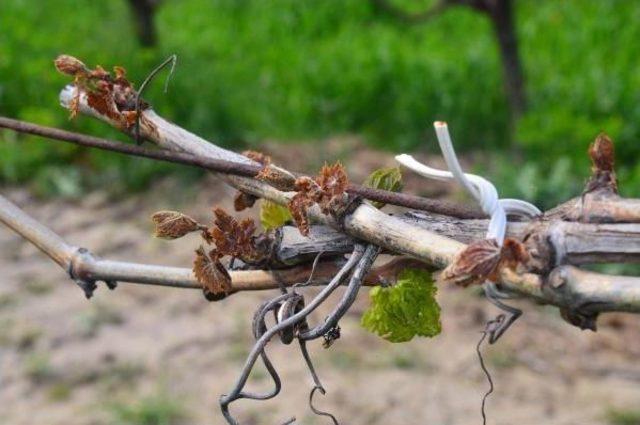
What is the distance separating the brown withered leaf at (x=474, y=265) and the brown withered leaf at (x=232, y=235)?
28 cm

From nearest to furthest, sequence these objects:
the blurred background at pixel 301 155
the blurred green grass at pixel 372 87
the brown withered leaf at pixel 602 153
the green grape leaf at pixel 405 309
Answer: the brown withered leaf at pixel 602 153, the green grape leaf at pixel 405 309, the blurred background at pixel 301 155, the blurred green grass at pixel 372 87

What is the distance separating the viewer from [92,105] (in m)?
1.06

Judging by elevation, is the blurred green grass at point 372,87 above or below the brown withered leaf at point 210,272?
below

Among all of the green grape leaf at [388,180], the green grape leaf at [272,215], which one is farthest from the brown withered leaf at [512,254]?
the green grape leaf at [272,215]

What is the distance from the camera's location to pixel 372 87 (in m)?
5.39

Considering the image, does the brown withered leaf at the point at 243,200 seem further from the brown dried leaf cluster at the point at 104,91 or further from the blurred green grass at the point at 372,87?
the blurred green grass at the point at 372,87

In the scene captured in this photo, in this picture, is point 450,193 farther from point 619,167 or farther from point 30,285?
point 30,285

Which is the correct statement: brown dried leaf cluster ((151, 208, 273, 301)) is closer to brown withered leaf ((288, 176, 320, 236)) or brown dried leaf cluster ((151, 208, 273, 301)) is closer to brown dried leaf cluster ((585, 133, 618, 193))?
brown withered leaf ((288, 176, 320, 236))

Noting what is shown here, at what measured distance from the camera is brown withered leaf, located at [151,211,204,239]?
1.05 m

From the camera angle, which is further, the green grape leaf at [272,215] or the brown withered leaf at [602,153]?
the green grape leaf at [272,215]

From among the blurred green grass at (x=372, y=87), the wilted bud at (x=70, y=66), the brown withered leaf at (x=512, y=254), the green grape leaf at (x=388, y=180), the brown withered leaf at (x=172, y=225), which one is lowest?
the blurred green grass at (x=372, y=87)

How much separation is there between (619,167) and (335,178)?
3.66 metres

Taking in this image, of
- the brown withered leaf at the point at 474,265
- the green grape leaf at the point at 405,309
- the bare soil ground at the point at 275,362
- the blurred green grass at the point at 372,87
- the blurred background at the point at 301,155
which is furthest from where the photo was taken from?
the blurred green grass at the point at 372,87

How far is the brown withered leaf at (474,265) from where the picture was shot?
30.2 inches
